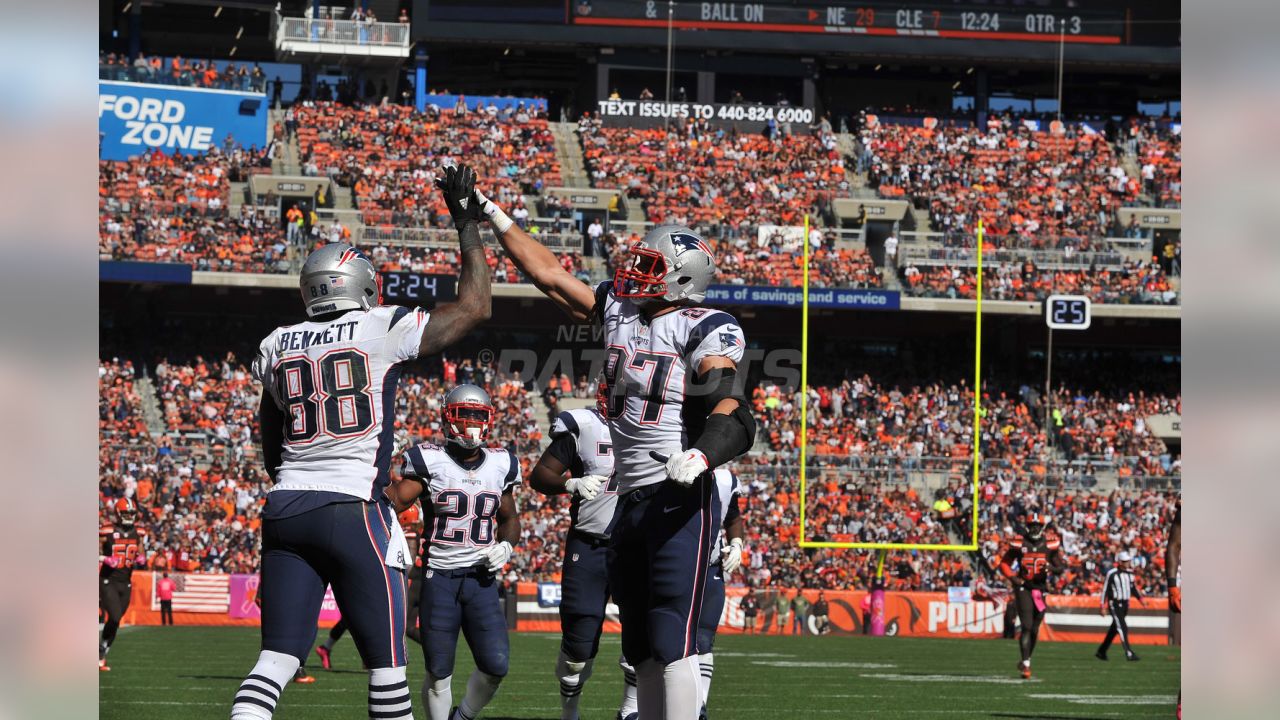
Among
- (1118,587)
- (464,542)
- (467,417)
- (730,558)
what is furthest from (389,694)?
(1118,587)

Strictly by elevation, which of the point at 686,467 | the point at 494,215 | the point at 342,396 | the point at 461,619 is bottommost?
the point at 461,619

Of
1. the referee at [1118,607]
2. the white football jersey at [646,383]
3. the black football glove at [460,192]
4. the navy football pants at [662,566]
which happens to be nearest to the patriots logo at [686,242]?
the white football jersey at [646,383]

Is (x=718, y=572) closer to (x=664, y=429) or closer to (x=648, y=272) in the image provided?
(x=664, y=429)

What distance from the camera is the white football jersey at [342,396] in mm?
5426

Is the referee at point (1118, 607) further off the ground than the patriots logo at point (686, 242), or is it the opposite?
the patriots logo at point (686, 242)

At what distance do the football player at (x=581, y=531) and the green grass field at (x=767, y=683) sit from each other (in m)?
2.09

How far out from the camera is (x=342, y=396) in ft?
17.9

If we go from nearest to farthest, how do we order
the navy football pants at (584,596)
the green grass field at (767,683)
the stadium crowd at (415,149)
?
the navy football pants at (584,596) → the green grass field at (767,683) → the stadium crowd at (415,149)

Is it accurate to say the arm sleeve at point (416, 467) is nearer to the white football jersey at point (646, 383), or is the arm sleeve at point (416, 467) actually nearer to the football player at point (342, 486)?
the white football jersey at point (646, 383)

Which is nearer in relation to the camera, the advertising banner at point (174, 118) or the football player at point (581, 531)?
the football player at point (581, 531)

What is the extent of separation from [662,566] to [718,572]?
3.00 m

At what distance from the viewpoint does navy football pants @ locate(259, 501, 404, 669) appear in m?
5.32
